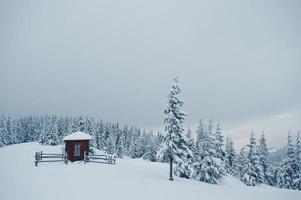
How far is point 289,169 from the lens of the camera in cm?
4759

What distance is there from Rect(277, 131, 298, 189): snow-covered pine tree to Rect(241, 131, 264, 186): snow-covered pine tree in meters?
3.71

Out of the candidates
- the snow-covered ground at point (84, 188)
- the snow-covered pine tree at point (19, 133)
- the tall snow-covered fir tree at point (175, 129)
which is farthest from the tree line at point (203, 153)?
the snow-covered pine tree at point (19, 133)

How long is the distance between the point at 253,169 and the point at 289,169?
653 cm

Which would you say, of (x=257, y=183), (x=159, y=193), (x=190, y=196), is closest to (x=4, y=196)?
(x=159, y=193)

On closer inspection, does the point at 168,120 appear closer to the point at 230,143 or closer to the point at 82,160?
A: the point at 82,160

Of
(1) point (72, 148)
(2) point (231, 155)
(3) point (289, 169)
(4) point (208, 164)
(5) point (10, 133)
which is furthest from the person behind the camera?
(5) point (10, 133)

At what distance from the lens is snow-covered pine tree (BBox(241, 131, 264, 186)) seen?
154 feet

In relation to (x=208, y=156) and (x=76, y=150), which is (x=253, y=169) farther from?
(x=76, y=150)

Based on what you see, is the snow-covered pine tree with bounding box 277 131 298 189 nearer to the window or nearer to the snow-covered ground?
the snow-covered ground

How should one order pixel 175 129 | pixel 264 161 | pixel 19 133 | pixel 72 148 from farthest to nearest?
pixel 19 133 < pixel 264 161 < pixel 72 148 < pixel 175 129

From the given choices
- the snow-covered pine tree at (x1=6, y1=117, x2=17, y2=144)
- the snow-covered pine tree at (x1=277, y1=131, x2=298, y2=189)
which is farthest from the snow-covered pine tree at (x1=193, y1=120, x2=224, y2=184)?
the snow-covered pine tree at (x1=6, y1=117, x2=17, y2=144)

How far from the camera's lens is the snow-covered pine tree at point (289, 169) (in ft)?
154

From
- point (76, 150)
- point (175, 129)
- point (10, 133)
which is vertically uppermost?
point (175, 129)

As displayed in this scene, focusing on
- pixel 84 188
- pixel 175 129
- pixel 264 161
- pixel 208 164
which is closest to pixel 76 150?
pixel 175 129
